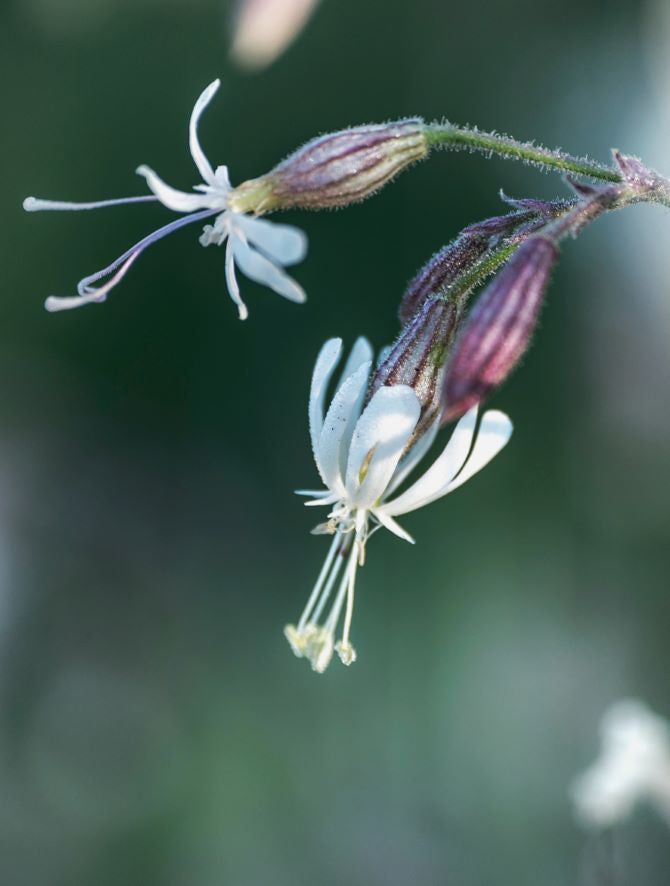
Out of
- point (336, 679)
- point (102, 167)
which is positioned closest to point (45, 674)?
point (336, 679)

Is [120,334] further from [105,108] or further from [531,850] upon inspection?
[531,850]

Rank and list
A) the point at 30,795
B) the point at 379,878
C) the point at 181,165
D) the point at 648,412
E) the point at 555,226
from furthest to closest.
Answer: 1. the point at 181,165
2. the point at 648,412
3. the point at 30,795
4. the point at 379,878
5. the point at 555,226

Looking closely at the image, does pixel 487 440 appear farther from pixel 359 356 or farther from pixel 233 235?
pixel 233 235

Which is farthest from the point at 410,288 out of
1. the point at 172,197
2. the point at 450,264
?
the point at 172,197

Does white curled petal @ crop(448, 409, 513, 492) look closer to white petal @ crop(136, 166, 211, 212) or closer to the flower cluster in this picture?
the flower cluster

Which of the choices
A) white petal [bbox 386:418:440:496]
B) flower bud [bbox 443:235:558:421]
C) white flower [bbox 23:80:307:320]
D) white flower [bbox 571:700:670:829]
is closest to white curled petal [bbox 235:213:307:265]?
white flower [bbox 23:80:307:320]
